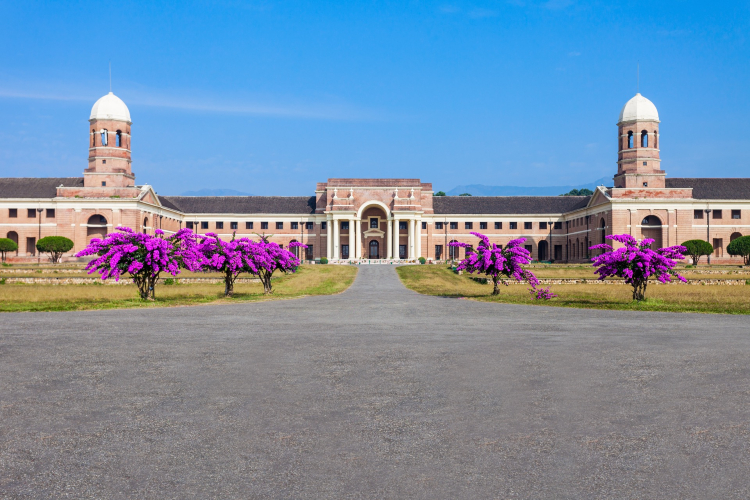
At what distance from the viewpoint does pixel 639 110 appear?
74.2m

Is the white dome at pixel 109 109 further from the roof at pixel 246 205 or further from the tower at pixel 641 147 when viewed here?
the tower at pixel 641 147

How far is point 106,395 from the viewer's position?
9.00 metres

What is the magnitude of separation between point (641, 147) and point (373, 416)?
74.2m

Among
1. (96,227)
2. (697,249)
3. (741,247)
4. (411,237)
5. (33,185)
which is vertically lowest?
(697,249)

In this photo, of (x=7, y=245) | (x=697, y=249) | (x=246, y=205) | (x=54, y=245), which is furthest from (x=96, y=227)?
(x=697, y=249)

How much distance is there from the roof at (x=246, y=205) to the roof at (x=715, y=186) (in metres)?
46.9

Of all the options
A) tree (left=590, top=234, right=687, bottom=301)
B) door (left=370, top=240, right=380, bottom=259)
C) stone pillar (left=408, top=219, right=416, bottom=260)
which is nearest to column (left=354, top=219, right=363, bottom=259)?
door (left=370, top=240, right=380, bottom=259)

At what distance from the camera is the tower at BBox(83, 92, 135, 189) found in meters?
74.2

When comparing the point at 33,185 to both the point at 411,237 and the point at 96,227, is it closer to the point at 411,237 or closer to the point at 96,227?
the point at 96,227

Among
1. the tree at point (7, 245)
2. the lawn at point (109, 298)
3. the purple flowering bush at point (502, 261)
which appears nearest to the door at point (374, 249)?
the tree at point (7, 245)

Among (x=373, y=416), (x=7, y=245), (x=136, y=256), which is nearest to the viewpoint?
(x=373, y=416)

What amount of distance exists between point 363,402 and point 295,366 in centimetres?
288

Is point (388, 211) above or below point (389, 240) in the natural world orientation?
above

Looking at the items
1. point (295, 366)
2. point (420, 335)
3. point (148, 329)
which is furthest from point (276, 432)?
point (148, 329)
